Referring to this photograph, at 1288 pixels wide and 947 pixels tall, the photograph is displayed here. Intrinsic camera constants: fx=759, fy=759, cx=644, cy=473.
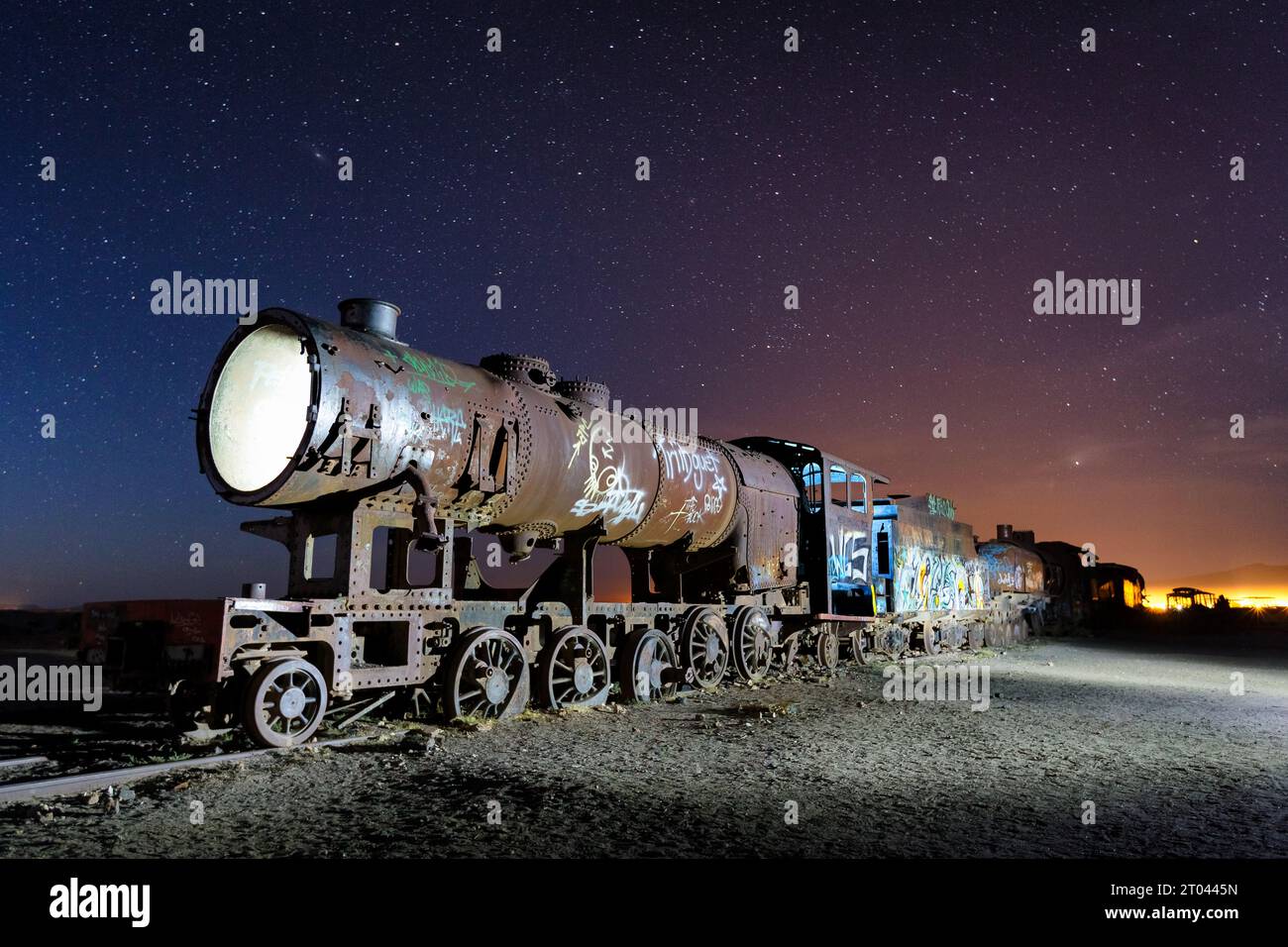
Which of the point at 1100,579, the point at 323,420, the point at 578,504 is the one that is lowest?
the point at 1100,579

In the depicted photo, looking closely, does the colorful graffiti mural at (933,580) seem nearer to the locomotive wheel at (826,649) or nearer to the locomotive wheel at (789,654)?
the locomotive wheel at (826,649)

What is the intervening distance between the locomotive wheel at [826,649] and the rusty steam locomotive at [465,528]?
33.3 inches

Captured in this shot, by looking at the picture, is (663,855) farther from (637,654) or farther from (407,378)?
(637,654)

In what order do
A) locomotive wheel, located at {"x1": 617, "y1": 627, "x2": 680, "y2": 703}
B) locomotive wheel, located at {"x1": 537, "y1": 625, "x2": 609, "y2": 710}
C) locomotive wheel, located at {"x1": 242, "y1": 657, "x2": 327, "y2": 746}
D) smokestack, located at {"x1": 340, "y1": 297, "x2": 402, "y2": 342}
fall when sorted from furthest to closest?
locomotive wheel, located at {"x1": 617, "y1": 627, "x2": 680, "y2": 703} < locomotive wheel, located at {"x1": 537, "y1": 625, "x2": 609, "y2": 710} < smokestack, located at {"x1": 340, "y1": 297, "x2": 402, "y2": 342} < locomotive wheel, located at {"x1": 242, "y1": 657, "x2": 327, "y2": 746}

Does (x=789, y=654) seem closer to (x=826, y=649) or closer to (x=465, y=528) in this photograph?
(x=826, y=649)

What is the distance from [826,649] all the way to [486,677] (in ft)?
27.5

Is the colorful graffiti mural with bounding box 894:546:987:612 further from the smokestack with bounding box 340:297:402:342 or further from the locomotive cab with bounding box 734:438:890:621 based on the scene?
the smokestack with bounding box 340:297:402:342

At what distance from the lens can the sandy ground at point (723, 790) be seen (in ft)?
13.6

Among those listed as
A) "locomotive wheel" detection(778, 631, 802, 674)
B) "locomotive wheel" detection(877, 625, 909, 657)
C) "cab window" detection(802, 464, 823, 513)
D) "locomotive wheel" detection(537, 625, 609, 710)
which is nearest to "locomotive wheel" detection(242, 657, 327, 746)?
"locomotive wheel" detection(537, 625, 609, 710)

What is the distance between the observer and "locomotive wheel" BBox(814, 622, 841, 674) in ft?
47.0

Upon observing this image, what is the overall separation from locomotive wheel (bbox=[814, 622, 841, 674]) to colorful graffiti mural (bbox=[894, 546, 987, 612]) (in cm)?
258

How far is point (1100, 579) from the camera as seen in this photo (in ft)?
125
